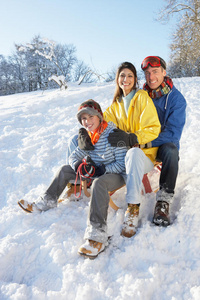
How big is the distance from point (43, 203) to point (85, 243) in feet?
2.44

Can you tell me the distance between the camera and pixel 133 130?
8.46 feet

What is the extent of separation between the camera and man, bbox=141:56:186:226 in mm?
2277

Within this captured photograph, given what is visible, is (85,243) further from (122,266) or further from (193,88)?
(193,88)

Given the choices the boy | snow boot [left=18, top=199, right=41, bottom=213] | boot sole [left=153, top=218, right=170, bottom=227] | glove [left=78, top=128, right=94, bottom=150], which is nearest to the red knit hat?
the boy

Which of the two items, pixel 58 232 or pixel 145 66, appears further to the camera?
pixel 145 66

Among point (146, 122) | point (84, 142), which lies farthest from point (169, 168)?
point (84, 142)

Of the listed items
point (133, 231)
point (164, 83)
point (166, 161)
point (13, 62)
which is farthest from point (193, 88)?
point (13, 62)

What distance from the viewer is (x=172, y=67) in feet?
79.0

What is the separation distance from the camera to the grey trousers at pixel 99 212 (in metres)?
1.91

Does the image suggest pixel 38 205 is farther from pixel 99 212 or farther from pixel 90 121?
pixel 90 121

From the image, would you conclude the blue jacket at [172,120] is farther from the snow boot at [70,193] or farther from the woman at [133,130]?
the snow boot at [70,193]

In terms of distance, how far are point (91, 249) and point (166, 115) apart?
162 centimetres

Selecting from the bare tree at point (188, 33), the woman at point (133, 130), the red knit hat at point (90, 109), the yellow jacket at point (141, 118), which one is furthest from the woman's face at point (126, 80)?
the bare tree at point (188, 33)

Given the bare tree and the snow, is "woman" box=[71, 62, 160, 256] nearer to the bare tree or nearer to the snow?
the snow
